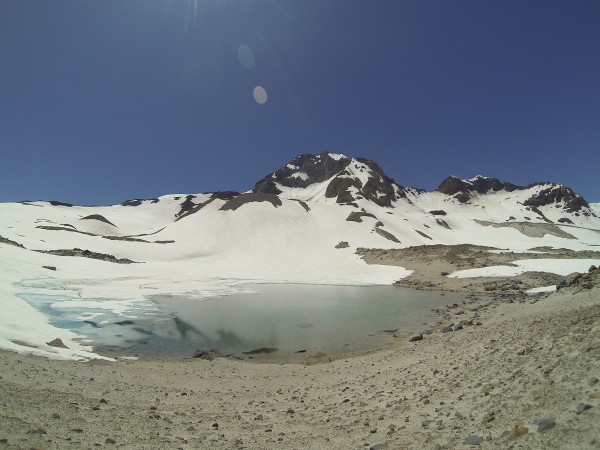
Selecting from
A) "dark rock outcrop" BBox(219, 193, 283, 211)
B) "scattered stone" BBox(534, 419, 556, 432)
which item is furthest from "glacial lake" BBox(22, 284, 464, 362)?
"dark rock outcrop" BBox(219, 193, 283, 211)

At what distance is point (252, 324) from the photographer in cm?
2462

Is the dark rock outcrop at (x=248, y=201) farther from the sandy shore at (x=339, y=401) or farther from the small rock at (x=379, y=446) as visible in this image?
the small rock at (x=379, y=446)

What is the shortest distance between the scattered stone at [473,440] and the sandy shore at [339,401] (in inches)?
1.2

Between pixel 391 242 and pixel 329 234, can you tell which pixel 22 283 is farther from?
pixel 391 242

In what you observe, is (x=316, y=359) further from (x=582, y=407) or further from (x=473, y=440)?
(x=582, y=407)

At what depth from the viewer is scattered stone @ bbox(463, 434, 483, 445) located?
631cm

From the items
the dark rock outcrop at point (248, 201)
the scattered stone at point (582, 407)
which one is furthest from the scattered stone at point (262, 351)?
the dark rock outcrop at point (248, 201)

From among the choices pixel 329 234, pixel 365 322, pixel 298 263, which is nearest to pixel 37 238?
pixel 298 263

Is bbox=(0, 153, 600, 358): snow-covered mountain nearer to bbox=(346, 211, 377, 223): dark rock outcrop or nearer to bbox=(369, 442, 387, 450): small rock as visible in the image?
bbox=(346, 211, 377, 223): dark rock outcrop

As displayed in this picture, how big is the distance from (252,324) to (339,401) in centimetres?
1457

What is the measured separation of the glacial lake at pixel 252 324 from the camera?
1878 cm

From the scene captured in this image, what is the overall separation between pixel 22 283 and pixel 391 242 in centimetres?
7578

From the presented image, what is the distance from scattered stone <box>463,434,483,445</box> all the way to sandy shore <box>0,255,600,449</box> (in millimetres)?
29

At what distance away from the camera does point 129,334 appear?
2088 cm
